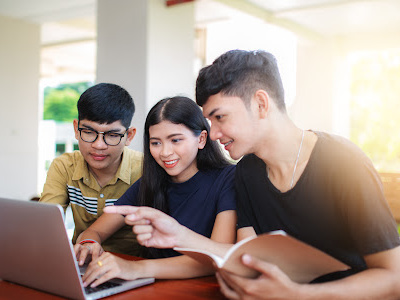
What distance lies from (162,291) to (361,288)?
50cm

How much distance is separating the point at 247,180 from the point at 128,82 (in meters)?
2.81

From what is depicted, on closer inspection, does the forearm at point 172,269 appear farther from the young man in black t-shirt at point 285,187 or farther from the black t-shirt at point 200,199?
the black t-shirt at point 200,199

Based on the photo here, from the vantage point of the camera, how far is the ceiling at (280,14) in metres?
5.41

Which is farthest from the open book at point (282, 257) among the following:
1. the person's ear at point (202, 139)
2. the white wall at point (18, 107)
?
the white wall at point (18, 107)

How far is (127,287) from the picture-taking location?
1.24 metres

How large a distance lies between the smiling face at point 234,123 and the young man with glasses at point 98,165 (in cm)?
74

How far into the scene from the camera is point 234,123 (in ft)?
4.42

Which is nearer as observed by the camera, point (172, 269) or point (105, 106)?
point (172, 269)

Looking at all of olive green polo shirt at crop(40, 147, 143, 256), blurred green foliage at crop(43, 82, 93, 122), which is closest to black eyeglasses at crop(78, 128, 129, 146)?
olive green polo shirt at crop(40, 147, 143, 256)

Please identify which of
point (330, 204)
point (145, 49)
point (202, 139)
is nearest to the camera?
point (330, 204)

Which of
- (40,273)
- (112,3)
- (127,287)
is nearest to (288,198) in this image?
(127,287)

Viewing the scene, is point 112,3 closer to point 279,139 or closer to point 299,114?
point 279,139

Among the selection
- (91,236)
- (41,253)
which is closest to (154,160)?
(91,236)

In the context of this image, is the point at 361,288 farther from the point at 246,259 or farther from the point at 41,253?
the point at 41,253
